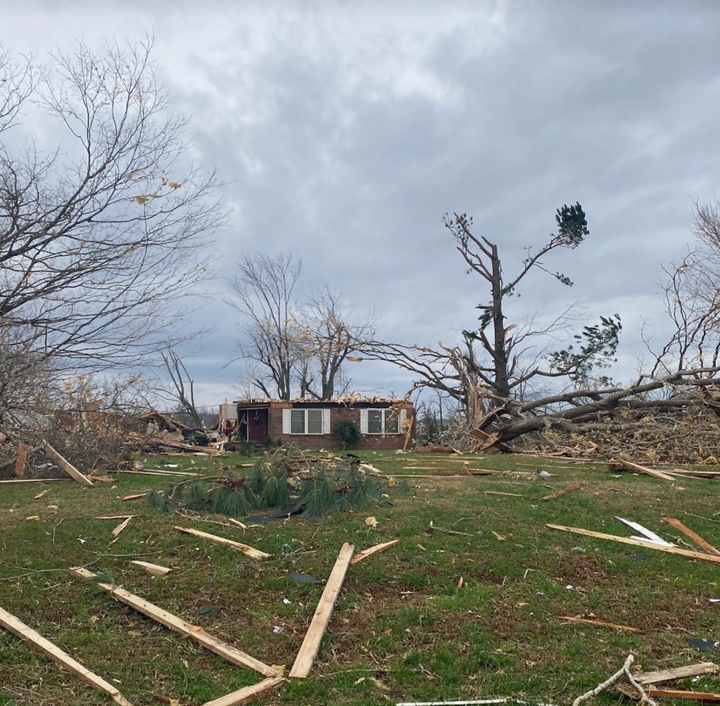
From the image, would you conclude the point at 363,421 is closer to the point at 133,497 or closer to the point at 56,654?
the point at 133,497

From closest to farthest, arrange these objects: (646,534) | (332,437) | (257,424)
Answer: (646,534) < (332,437) < (257,424)

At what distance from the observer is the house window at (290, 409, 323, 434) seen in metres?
25.7

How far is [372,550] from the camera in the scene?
17.9ft

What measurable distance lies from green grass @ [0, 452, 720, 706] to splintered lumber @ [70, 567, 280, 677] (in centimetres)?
5

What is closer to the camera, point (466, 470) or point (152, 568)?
point (152, 568)

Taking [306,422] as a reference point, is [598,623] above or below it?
below

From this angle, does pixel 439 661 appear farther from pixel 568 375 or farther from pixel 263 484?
pixel 568 375

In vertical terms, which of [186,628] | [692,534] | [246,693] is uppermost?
[692,534]

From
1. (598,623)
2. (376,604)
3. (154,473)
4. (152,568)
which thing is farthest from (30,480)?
(598,623)

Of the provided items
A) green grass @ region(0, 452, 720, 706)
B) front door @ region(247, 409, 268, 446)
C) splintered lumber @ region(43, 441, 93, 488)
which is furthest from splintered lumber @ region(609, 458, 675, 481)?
front door @ region(247, 409, 268, 446)

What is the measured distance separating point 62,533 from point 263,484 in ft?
6.46

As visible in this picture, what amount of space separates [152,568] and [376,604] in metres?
1.72

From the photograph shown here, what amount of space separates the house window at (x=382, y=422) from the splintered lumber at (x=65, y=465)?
15596mm

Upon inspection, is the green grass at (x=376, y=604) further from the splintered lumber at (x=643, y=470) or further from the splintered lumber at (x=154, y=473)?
the splintered lumber at (x=154, y=473)
